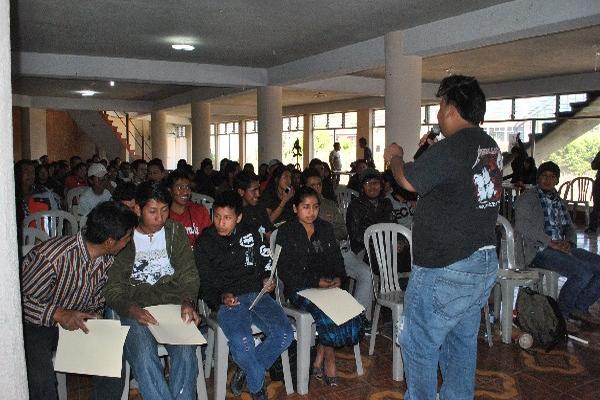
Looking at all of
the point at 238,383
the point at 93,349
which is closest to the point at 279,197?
the point at 238,383

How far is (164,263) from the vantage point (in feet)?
9.19

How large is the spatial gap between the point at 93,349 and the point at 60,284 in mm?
330

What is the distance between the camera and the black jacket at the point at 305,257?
3168 mm

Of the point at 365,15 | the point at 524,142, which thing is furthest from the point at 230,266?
the point at 524,142

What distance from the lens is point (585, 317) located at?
173 inches

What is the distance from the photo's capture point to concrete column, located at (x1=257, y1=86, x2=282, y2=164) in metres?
9.65

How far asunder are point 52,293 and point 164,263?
58cm

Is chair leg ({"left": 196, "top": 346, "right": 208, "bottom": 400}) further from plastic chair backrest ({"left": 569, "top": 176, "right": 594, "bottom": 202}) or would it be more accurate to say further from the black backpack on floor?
plastic chair backrest ({"left": 569, "top": 176, "right": 594, "bottom": 202})

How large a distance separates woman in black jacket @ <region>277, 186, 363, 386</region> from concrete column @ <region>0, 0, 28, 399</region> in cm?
182

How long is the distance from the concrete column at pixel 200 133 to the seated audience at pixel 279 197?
7851mm

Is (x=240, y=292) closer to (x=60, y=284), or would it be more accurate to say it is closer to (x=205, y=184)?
(x=60, y=284)

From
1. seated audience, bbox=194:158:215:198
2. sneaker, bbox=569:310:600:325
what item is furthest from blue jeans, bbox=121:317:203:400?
seated audience, bbox=194:158:215:198

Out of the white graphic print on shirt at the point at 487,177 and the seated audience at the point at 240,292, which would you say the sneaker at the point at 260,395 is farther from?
the white graphic print on shirt at the point at 487,177

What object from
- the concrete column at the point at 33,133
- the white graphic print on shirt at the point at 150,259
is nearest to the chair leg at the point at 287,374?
the white graphic print on shirt at the point at 150,259
